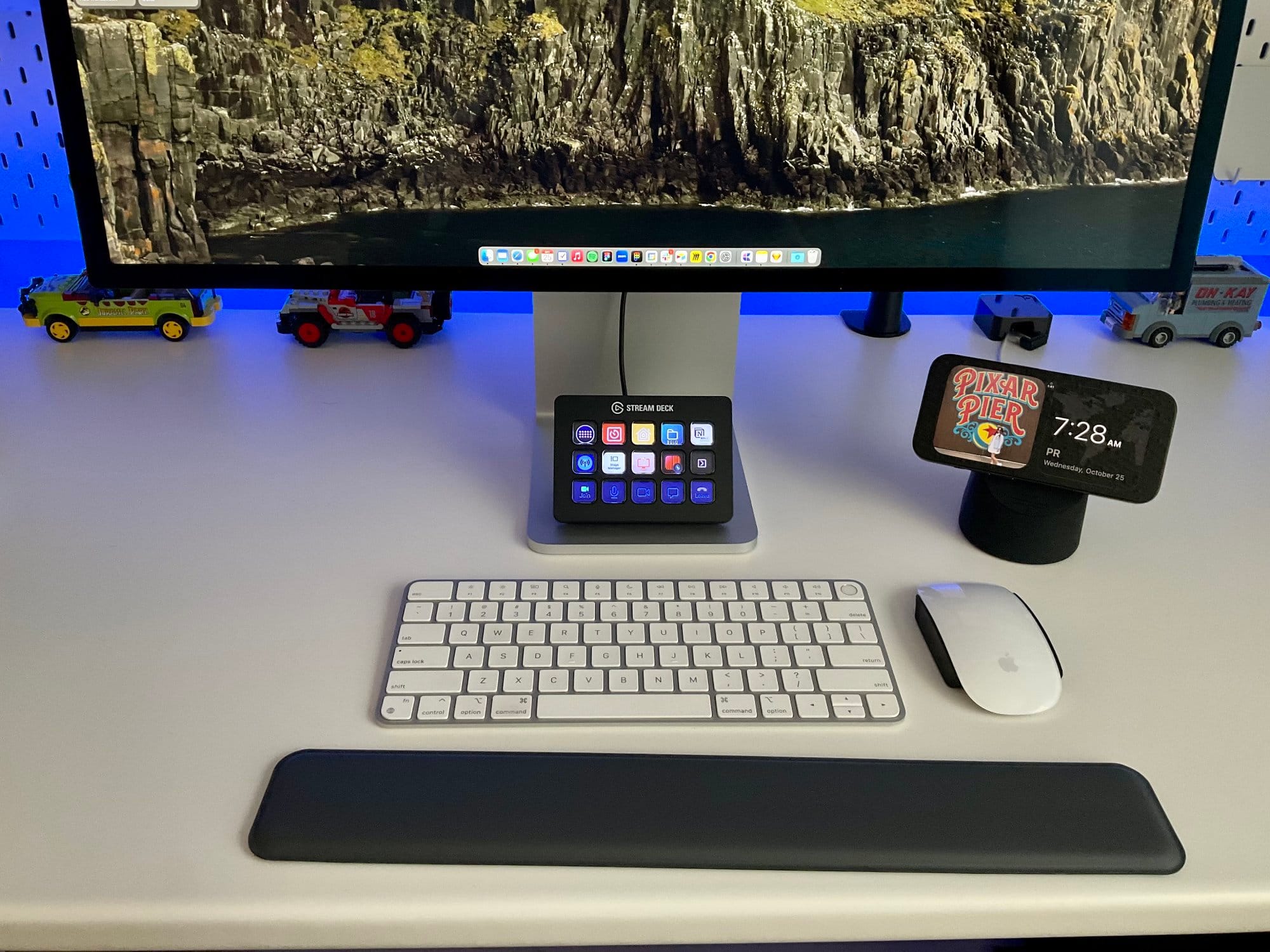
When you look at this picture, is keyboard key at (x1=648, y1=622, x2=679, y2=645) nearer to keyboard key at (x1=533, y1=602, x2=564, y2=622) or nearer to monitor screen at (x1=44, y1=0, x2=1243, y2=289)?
keyboard key at (x1=533, y1=602, x2=564, y2=622)

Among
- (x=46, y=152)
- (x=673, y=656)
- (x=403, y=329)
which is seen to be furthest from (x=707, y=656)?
(x=46, y=152)

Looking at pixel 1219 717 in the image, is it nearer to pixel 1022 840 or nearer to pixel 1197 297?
pixel 1022 840

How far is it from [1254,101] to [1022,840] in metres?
0.79

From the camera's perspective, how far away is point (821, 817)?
0.43 m

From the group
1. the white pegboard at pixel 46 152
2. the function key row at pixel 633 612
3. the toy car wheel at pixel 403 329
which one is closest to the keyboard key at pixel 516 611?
the function key row at pixel 633 612

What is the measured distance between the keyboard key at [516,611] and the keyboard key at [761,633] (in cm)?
12

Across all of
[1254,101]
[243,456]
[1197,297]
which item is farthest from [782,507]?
[1254,101]

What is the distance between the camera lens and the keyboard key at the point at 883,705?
0.49 metres

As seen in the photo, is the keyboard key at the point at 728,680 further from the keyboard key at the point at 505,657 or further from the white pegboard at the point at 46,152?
the white pegboard at the point at 46,152

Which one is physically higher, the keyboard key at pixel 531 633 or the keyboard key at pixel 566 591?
the keyboard key at pixel 566 591

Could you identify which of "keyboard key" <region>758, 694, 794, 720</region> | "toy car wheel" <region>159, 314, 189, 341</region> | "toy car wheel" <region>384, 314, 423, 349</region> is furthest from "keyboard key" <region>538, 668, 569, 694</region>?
"toy car wheel" <region>159, 314, 189, 341</region>

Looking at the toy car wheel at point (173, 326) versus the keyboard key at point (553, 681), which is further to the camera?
the toy car wheel at point (173, 326)

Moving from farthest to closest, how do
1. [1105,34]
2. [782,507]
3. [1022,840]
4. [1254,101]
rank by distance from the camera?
[1254,101], [782,507], [1105,34], [1022,840]

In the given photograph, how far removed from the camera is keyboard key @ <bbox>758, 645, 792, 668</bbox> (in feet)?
1.67
